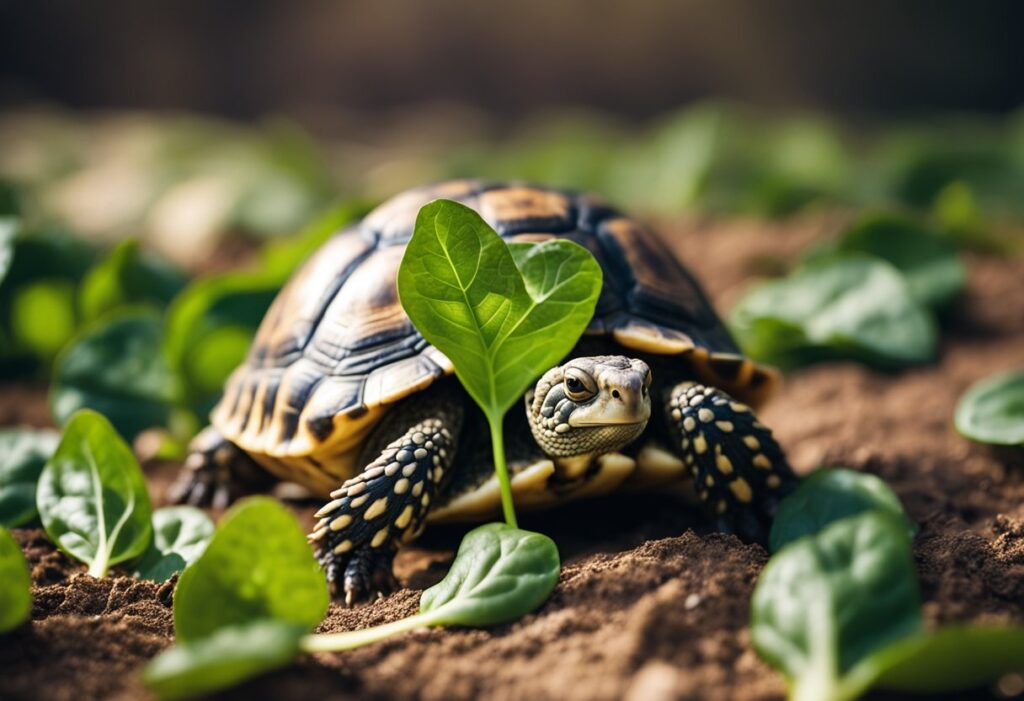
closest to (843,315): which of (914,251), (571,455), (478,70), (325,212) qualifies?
(914,251)

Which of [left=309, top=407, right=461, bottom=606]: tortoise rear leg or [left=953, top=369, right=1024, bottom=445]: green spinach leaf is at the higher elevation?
[left=309, top=407, right=461, bottom=606]: tortoise rear leg

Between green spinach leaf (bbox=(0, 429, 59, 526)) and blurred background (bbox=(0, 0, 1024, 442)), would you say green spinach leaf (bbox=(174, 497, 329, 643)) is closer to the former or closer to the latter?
green spinach leaf (bbox=(0, 429, 59, 526))

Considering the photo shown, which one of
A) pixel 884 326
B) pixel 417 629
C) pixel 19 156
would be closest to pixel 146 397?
pixel 417 629

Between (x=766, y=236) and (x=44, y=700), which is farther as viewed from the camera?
(x=766, y=236)

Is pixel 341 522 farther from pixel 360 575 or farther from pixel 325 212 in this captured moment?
pixel 325 212

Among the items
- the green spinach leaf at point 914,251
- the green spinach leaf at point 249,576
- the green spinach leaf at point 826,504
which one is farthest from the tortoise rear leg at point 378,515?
the green spinach leaf at point 914,251

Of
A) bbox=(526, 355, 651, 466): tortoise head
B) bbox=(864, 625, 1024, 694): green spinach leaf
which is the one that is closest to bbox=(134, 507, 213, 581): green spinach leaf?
bbox=(526, 355, 651, 466): tortoise head

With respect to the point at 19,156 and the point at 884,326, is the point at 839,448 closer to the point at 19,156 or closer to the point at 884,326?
the point at 884,326
